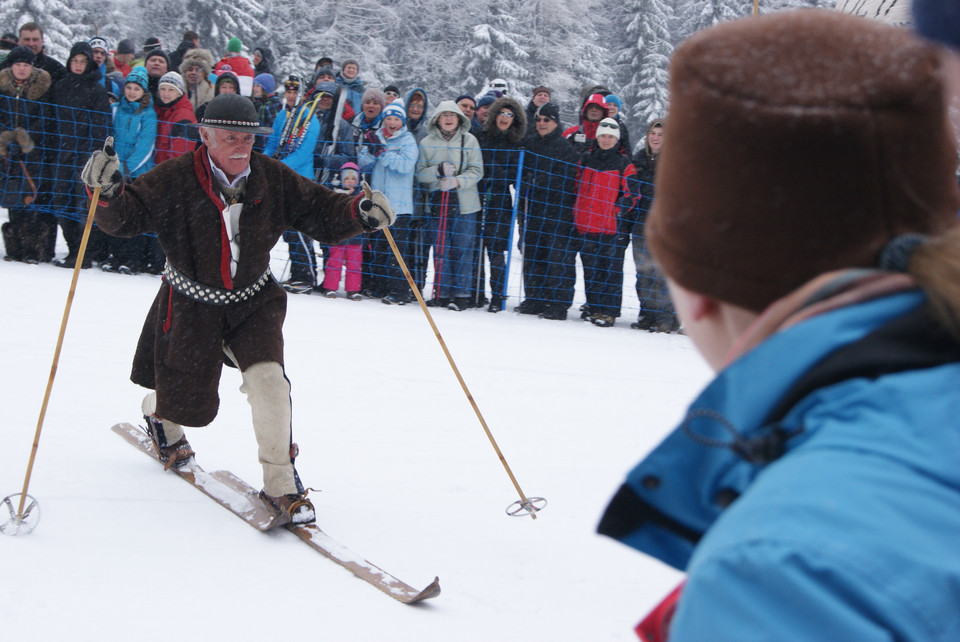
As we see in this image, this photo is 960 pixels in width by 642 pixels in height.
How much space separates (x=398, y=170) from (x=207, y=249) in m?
4.85

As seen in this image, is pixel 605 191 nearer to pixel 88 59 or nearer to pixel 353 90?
pixel 353 90

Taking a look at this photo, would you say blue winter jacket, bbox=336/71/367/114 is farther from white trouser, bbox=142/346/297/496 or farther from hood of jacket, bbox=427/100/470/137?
white trouser, bbox=142/346/297/496

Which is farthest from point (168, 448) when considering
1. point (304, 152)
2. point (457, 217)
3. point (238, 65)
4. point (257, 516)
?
point (238, 65)

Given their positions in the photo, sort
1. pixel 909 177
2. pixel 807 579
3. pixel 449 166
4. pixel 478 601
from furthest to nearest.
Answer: pixel 449 166
pixel 478 601
pixel 909 177
pixel 807 579

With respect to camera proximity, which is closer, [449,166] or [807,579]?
[807,579]

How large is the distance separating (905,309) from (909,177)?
0.59ft

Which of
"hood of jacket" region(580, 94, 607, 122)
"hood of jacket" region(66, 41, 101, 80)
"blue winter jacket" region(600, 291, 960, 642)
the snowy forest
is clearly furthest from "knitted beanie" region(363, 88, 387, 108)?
the snowy forest

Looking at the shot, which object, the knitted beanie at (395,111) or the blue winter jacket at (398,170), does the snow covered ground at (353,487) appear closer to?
the blue winter jacket at (398,170)

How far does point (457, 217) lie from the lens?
8508 millimetres

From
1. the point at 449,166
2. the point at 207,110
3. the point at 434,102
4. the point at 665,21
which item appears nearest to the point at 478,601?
the point at 207,110

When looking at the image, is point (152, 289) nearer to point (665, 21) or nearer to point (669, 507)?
point (669, 507)

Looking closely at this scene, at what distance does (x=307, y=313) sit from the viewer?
755cm

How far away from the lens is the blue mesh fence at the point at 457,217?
8.38 meters

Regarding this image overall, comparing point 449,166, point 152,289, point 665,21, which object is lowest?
point 152,289
